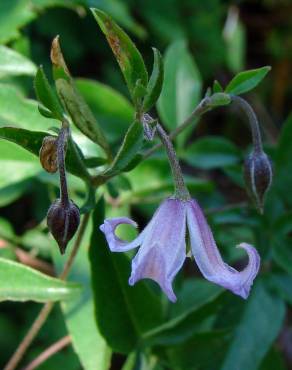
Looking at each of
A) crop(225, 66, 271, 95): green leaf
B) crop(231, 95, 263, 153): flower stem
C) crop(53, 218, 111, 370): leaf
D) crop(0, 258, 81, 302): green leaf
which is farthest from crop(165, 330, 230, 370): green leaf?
crop(225, 66, 271, 95): green leaf

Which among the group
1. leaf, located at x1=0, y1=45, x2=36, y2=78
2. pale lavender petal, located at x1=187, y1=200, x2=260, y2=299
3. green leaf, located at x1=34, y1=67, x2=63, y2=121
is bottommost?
pale lavender petal, located at x1=187, y1=200, x2=260, y2=299

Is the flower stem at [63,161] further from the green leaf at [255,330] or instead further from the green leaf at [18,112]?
the green leaf at [255,330]

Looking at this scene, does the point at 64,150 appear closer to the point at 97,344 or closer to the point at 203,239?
the point at 203,239

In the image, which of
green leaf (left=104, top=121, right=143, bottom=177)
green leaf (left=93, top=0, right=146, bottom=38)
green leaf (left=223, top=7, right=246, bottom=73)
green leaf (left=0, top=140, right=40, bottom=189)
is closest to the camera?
green leaf (left=104, top=121, right=143, bottom=177)

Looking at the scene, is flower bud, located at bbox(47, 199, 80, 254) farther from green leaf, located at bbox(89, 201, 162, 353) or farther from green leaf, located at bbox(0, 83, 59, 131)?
green leaf, located at bbox(0, 83, 59, 131)

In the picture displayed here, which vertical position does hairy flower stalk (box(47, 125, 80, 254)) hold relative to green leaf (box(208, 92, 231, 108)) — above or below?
below

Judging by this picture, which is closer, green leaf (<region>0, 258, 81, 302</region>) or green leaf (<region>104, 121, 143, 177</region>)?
green leaf (<region>104, 121, 143, 177</region>)

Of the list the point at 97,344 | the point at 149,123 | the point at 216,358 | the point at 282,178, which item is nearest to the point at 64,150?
the point at 149,123
